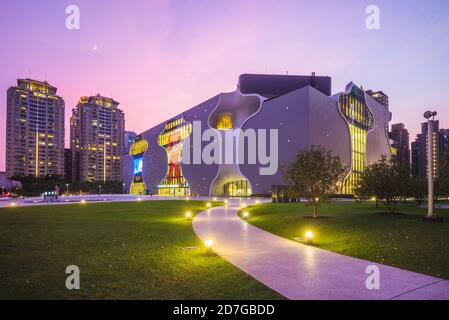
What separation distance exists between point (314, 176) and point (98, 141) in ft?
609

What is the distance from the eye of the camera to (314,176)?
19.0 metres

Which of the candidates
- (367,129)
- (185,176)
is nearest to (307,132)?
(367,129)

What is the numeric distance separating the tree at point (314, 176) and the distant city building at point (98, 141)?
17856 cm

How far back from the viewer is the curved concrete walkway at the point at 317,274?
5.80 meters

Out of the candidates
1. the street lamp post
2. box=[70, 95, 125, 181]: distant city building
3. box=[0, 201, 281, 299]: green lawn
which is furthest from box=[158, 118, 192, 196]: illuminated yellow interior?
box=[70, 95, 125, 181]: distant city building

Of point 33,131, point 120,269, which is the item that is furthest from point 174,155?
point 33,131

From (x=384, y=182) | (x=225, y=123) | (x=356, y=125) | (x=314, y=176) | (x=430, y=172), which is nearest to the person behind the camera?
(x=430, y=172)

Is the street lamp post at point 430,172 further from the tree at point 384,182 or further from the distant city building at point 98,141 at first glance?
the distant city building at point 98,141

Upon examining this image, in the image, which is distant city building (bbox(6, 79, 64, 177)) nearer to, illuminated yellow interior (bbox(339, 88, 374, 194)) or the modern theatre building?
the modern theatre building

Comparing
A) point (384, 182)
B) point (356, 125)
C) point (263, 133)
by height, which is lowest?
point (384, 182)

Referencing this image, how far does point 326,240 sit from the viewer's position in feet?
39.5

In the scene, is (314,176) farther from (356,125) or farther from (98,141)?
(98,141)

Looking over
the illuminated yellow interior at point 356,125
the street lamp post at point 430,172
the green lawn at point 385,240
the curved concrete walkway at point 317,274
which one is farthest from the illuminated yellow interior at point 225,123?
the curved concrete walkway at point 317,274

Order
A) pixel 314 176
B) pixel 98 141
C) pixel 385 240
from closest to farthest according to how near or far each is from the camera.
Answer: pixel 385 240 < pixel 314 176 < pixel 98 141
